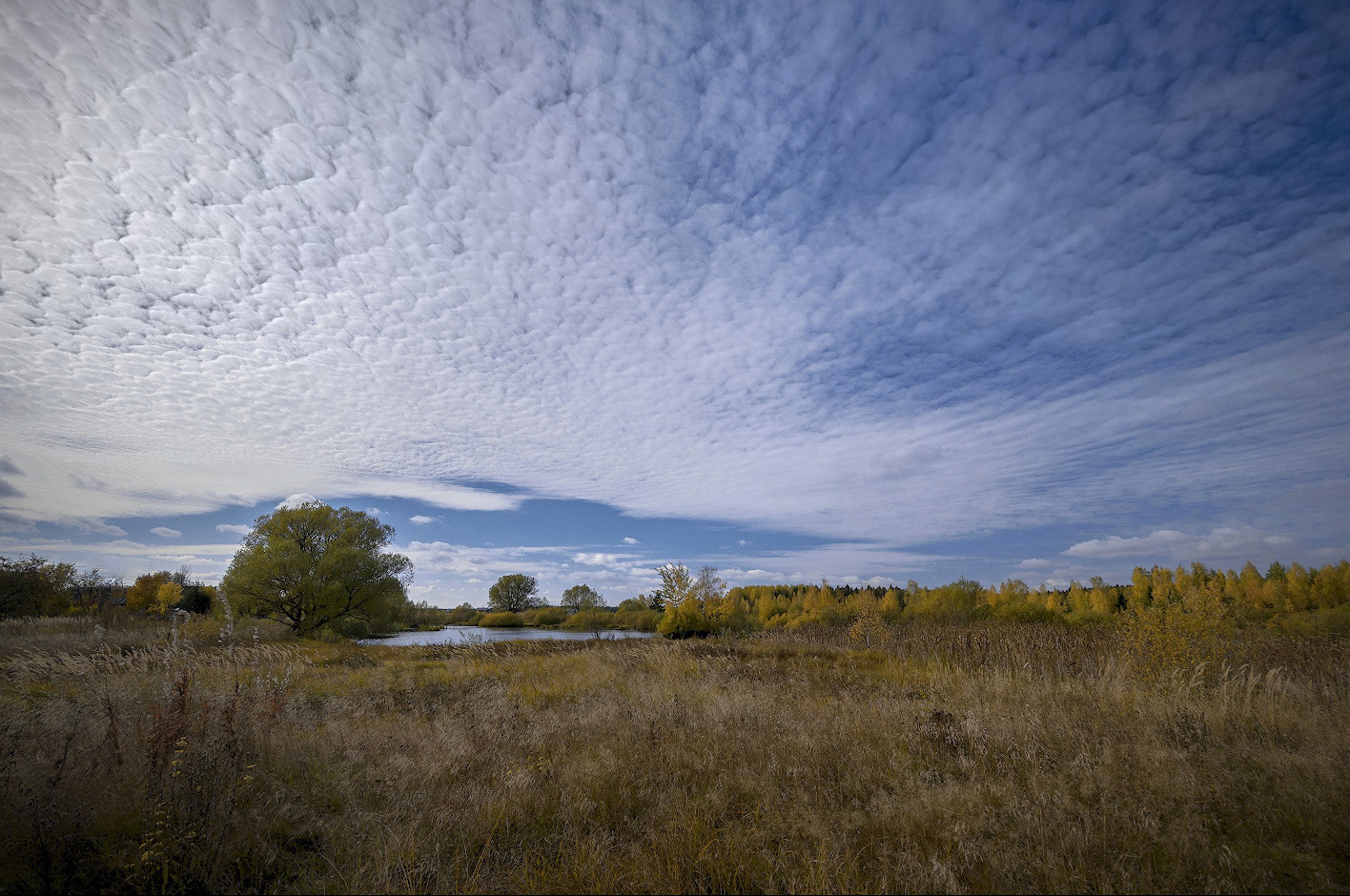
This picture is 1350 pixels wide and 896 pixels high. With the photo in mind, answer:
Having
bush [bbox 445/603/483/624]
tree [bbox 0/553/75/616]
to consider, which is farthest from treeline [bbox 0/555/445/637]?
bush [bbox 445/603/483/624]

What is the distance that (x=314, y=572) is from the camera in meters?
33.8

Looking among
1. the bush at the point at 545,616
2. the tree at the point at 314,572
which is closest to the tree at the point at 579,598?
the bush at the point at 545,616

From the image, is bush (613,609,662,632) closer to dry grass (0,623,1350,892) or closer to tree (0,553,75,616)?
tree (0,553,75,616)

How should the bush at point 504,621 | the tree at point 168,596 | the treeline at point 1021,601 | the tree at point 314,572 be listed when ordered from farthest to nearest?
the bush at point 504,621
the tree at point 168,596
the tree at point 314,572
the treeline at point 1021,601

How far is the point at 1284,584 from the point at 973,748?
63419mm

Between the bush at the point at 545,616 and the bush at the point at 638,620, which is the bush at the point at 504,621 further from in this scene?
the bush at the point at 638,620

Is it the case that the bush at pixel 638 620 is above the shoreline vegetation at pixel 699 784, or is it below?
below

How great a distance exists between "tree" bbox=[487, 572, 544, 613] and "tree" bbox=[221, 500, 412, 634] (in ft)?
178

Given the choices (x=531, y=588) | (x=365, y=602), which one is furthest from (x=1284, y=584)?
(x=531, y=588)

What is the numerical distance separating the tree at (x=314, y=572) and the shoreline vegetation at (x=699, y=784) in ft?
83.6

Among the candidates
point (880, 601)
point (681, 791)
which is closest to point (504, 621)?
point (880, 601)

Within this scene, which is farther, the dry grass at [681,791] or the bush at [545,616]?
the bush at [545,616]

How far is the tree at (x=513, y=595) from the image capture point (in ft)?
302

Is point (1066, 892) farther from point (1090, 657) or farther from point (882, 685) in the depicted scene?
point (1090, 657)
